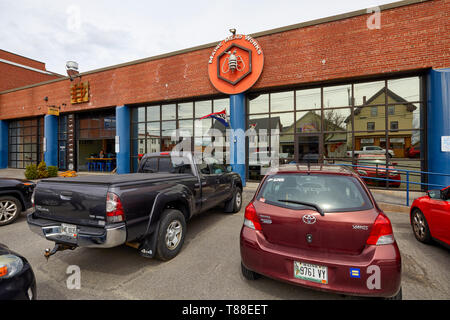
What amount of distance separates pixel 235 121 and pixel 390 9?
7.70 meters

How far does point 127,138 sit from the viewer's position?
13.9 meters

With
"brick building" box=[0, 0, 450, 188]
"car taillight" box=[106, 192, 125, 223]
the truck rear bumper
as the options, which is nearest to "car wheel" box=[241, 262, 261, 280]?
the truck rear bumper

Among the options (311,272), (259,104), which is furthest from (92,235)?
(259,104)

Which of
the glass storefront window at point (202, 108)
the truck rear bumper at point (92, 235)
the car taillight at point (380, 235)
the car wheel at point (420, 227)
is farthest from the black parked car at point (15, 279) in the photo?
the glass storefront window at point (202, 108)

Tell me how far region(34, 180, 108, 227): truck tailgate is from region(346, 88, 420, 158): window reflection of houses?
1035cm

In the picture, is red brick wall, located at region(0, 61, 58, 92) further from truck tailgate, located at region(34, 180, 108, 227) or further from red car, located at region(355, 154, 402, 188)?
red car, located at region(355, 154, 402, 188)

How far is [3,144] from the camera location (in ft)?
63.9

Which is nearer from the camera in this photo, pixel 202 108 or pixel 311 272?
pixel 311 272

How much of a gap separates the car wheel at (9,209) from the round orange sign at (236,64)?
8.90m

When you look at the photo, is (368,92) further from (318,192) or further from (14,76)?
(14,76)

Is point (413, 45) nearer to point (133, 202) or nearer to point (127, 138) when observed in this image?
point (133, 202)

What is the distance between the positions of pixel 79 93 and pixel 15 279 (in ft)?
55.7

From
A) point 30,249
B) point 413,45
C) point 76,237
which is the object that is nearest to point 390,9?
point 413,45

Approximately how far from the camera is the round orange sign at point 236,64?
1018cm
